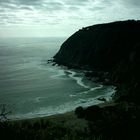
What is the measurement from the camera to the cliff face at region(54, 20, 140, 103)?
78.6m

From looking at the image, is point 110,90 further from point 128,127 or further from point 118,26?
point 118,26

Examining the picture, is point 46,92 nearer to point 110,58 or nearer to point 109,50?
point 110,58

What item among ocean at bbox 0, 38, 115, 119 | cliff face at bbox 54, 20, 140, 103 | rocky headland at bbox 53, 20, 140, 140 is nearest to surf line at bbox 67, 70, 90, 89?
ocean at bbox 0, 38, 115, 119

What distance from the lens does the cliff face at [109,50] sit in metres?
78.6

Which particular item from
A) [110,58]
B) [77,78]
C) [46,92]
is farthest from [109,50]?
[46,92]

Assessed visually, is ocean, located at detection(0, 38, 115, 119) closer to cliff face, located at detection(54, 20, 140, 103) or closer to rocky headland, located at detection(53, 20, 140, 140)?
rocky headland, located at detection(53, 20, 140, 140)

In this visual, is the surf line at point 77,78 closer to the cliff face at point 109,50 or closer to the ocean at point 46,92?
the ocean at point 46,92

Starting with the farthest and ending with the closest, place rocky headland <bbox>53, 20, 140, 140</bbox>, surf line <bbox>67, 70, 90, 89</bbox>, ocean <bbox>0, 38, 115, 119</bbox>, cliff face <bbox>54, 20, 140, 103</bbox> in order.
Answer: cliff face <bbox>54, 20, 140, 103</bbox> < surf line <bbox>67, 70, 90, 89</bbox> < ocean <bbox>0, 38, 115, 119</bbox> < rocky headland <bbox>53, 20, 140, 140</bbox>

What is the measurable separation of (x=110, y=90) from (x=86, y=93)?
6.16 metres

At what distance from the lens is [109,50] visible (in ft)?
328

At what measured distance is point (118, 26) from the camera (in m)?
114

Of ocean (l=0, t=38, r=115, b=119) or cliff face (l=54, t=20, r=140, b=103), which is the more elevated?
cliff face (l=54, t=20, r=140, b=103)

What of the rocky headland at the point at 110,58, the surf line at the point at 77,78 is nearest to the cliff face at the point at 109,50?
the rocky headland at the point at 110,58

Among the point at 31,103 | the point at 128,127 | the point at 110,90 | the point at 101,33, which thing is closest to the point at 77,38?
the point at 101,33
